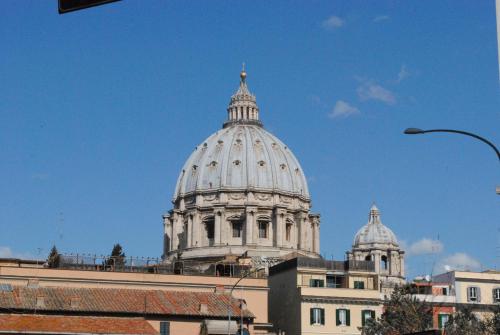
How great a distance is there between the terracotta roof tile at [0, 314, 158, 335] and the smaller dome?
348 feet

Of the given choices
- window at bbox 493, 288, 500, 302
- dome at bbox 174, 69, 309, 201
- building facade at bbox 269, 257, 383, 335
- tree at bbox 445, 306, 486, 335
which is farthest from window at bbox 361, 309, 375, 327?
dome at bbox 174, 69, 309, 201

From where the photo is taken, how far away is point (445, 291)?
8362 cm

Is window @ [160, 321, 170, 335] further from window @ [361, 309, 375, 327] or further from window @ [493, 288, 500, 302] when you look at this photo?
window @ [493, 288, 500, 302]

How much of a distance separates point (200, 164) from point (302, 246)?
69.3ft

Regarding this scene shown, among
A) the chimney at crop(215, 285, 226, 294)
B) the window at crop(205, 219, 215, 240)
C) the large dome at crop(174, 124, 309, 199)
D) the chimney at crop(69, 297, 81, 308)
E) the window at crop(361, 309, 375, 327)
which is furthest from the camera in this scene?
the large dome at crop(174, 124, 309, 199)

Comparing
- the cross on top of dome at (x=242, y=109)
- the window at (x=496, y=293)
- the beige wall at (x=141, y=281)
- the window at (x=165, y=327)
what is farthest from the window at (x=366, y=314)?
the cross on top of dome at (x=242, y=109)

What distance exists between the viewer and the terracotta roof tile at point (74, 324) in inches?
2277

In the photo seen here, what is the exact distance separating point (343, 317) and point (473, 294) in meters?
13.9

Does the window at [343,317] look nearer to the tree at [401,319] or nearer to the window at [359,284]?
the tree at [401,319]

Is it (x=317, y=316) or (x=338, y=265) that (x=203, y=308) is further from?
(x=338, y=265)

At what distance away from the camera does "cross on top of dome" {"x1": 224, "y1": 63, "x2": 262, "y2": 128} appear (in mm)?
157462

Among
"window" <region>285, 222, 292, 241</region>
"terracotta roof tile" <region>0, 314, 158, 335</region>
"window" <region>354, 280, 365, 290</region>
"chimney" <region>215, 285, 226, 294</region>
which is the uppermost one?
"window" <region>285, 222, 292, 241</region>

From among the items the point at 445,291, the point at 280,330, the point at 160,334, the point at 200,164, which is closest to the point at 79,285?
the point at 160,334

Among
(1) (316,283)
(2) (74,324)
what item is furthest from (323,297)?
(2) (74,324)
